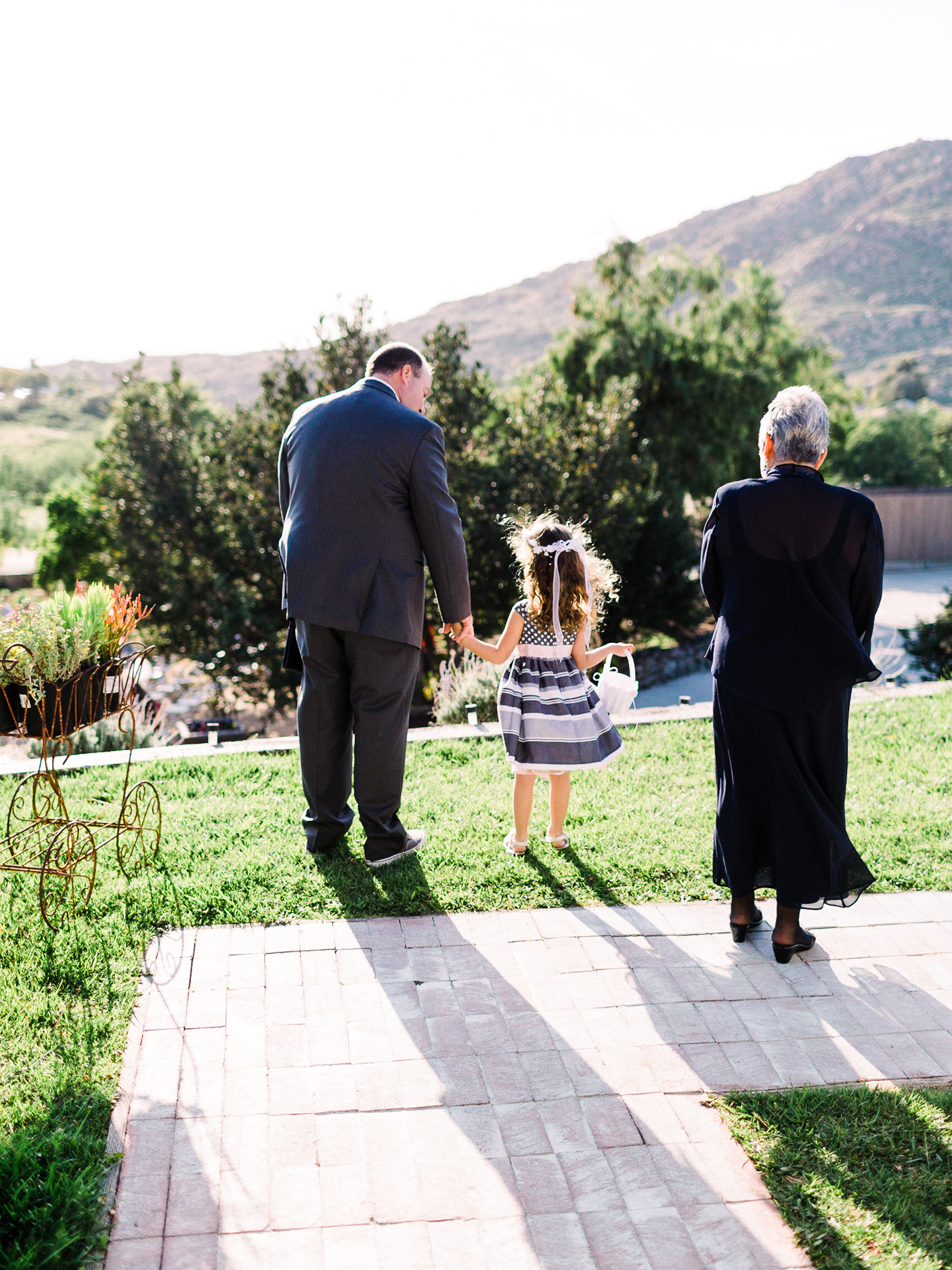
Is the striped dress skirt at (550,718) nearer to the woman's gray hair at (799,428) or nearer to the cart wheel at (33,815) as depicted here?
the woman's gray hair at (799,428)

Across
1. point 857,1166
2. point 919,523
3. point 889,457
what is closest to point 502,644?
point 857,1166

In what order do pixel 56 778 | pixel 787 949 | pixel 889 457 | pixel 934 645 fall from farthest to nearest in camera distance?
1. pixel 889 457
2. pixel 934 645
3. pixel 56 778
4. pixel 787 949

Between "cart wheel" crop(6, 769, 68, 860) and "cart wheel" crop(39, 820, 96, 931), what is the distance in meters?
0.06

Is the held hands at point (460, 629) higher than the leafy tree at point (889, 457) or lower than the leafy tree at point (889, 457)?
lower

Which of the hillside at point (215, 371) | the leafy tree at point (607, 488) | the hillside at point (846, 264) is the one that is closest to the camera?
the leafy tree at point (607, 488)

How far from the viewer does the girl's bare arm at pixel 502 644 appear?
11.5 feet

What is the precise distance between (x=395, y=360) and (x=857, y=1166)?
2.90m

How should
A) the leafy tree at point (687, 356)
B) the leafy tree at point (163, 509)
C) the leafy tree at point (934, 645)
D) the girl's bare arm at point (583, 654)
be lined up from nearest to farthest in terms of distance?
the girl's bare arm at point (583, 654) < the leafy tree at point (934, 645) < the leafy tree at point (163, 509) < the leafy tree at point (687, 356)

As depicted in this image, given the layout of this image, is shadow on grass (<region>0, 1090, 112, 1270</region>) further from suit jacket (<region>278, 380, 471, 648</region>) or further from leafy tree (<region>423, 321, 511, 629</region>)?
leafy tree (<region>423, 321, 511, 629</region>)

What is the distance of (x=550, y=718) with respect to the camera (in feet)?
11.7

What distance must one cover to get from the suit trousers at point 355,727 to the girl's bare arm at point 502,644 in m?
0.23

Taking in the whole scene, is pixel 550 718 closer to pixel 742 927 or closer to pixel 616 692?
pixel 616 692

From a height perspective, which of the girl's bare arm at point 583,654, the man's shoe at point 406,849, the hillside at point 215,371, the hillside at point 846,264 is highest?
the hillside at point 846,264

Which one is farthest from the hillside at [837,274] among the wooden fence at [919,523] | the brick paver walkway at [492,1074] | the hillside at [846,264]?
the brick paver walkway at [492,1074]
